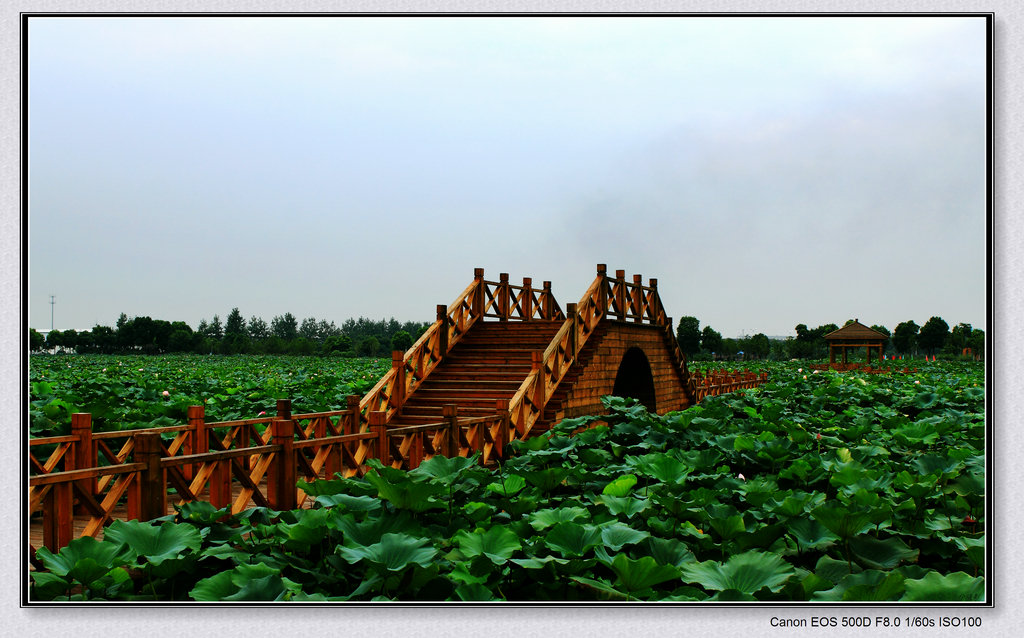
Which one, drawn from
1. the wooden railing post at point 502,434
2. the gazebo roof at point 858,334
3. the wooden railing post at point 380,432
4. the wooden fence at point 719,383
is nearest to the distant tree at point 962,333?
the wooden railing post at point 502,434

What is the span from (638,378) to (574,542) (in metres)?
11.0

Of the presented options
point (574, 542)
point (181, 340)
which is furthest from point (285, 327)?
point (574, 542)

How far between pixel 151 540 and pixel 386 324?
47391 millimetres

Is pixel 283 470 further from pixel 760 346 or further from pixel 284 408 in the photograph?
pixel 760 346

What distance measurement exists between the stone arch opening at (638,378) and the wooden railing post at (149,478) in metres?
9.75

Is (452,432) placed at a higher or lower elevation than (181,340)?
lower

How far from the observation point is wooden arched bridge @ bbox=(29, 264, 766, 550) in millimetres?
4484

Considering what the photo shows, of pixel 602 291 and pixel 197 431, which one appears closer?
pixel 197 431

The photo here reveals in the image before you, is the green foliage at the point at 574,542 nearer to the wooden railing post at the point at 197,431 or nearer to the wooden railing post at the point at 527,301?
the wooden railing post at the point at 197,431

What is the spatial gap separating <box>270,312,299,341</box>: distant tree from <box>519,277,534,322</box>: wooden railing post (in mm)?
32420

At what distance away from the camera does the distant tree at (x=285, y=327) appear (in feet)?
144

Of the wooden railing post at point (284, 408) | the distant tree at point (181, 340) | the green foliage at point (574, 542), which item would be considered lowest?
the green foliage at point (574, 542)

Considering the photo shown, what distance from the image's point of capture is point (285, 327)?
45.5 metres

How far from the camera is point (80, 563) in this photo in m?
3.09
